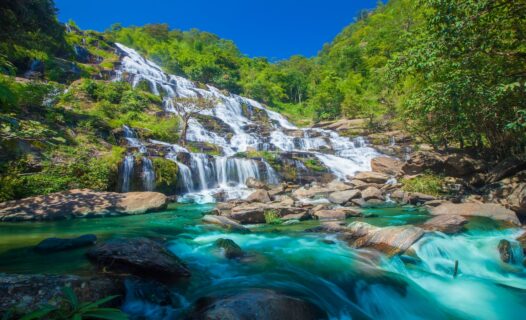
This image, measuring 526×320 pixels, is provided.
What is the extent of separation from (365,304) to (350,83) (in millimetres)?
47826

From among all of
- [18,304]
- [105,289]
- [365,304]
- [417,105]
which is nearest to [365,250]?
[365,304]

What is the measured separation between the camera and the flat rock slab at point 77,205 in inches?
410

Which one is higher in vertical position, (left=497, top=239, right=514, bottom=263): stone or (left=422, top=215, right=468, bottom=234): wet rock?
(left=422, top=215, right=468, bottom=234): wet rock

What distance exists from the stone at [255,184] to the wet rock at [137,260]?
13448mm

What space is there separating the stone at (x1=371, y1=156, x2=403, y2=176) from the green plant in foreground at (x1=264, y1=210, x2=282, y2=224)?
12937mm

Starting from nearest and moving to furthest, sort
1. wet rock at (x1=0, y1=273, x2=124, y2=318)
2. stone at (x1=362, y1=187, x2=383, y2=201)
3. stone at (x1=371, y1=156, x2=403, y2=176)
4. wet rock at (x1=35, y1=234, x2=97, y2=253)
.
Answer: wet rock at (x1=0, y1=273, x2=124, y2=318), wet rock at (x1=35, y1=234, x2=97, y2=253), stone at (x1=362, y1=187, x2=383, y2=201), stone at (x1=371, y1=156, x2=403, y2=176)

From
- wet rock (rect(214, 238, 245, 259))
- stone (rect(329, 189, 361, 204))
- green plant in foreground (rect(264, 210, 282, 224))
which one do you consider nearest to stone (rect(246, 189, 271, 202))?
stone (rect(329, 189, 361, 204))

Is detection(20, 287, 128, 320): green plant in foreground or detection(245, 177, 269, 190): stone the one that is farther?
detection(245, 177, 269, 190): stone

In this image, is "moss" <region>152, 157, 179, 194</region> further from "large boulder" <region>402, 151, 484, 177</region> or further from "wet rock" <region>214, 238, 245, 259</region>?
"large boulder" <region>402, 151, 484, 177</region>

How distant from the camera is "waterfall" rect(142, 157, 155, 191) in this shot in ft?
52.3

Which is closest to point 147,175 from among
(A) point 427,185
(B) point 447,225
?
(B) point 447,225

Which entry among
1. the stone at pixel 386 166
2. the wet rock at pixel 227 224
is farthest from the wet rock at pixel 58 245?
the stone at pixel 386 166

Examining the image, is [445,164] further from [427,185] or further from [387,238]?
[387,238]

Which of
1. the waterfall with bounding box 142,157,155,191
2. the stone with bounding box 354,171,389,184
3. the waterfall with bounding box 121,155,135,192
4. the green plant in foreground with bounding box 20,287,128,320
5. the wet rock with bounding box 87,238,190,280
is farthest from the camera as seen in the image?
the stone with bounding box 354,171,389,184
